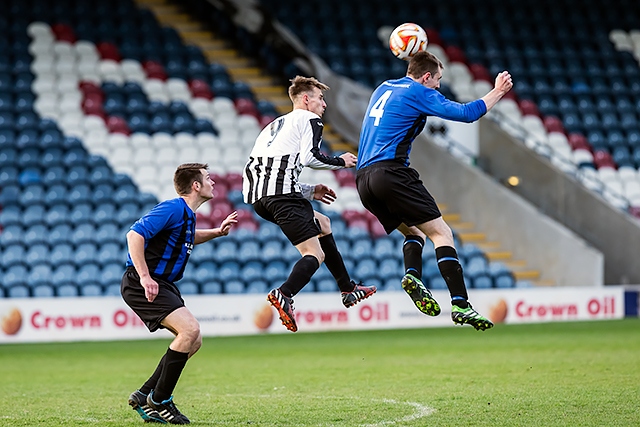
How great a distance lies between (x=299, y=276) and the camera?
7160mm

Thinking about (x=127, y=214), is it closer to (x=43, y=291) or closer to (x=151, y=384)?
(x=43, y=291)

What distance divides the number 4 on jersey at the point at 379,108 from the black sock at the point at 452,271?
1.02 meters

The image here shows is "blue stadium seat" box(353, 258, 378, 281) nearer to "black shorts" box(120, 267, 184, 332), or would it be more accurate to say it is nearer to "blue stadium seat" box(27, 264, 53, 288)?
"blue stadium seat" box(27, 264, 53, 288)

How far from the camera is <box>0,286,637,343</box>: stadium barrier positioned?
13.6 meters

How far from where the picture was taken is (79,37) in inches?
720

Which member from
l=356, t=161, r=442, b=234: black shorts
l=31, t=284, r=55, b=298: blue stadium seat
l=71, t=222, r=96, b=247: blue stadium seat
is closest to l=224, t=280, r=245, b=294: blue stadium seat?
l=71, t=222, r=96, b=247: blue stadium seat

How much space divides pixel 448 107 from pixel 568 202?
11.8m

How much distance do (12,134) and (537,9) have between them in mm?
11284

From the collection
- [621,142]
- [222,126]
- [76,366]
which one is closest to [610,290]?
[621,142]

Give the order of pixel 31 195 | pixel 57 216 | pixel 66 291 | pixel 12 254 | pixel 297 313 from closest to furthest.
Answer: pixel 297 313 < pixel 66 291 < pixel 12 254 < pixel 57 216 < pixel 31 195

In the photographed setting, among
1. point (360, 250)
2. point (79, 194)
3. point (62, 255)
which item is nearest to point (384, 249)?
point (360, 250)

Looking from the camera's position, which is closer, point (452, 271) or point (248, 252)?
point (452, 271)

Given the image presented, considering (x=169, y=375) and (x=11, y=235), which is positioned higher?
(x=11, y=235)

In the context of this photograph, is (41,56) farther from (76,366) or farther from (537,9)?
(537,9)
